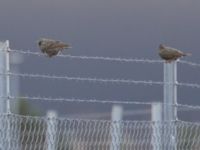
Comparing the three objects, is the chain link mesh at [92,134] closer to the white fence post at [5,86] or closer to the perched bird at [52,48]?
the white fence post at [5,86]

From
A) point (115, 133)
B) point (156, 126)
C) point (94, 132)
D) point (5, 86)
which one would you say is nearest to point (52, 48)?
point (5, 86)

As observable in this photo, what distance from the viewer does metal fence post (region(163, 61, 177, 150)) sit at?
21.2ft

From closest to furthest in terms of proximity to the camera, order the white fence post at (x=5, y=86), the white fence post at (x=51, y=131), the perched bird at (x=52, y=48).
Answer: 1. the white fence post at (x=51, y=131)
2. the white fence post at (x=5, y=86)
3. the perched bird at (x=52, y=48)

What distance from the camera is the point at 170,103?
663 centimetres

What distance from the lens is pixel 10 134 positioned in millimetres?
6441

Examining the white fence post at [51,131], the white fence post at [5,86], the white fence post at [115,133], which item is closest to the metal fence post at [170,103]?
the white fence post at [115,133]

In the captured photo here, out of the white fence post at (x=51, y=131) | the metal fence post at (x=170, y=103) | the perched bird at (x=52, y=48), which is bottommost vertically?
the white fence post at (x=51, y=131)

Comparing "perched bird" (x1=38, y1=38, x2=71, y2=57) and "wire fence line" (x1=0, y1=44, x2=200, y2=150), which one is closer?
"wire fence line" (x1=0, y1=44, x2=200, y2=150)

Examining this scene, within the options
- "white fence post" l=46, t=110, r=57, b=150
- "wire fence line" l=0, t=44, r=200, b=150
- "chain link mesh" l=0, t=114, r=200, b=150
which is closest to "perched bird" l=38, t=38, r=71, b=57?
"wire fence line" l=0, t=44, r=200, b=150

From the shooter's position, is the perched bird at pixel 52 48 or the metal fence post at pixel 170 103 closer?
the metal fence post at pixel 170 103

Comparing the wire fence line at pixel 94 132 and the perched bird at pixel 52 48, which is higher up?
the perched bird at pixel 52 48

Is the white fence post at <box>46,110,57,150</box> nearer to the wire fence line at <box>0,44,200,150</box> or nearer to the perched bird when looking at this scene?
the wire fence line at <box>0,44,200,150</box>

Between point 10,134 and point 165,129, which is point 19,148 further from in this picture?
point 165,129

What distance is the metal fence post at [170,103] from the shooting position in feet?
21.2
